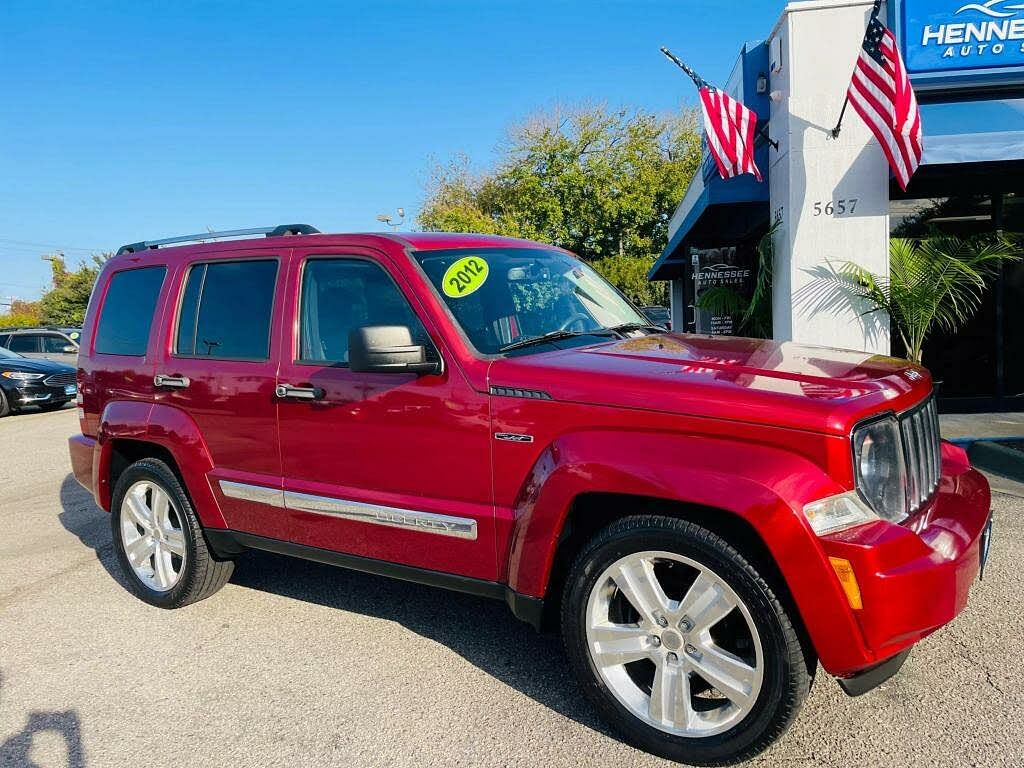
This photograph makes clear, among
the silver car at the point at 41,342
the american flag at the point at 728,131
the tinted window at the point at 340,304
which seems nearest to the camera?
the tinted window at the point at 340,304

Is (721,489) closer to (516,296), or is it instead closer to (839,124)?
(516,296)

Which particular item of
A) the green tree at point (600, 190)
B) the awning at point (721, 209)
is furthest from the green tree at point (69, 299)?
the awning at point (721, 209)

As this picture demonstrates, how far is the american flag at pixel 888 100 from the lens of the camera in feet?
26.1

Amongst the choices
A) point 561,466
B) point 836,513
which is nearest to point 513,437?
point 561,466

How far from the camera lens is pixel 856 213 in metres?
9.32

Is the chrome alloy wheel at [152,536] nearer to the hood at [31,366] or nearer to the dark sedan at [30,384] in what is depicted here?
the hood at [31,366]

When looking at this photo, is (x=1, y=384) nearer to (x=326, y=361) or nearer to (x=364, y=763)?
(x=326, y=361)

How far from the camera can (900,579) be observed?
2.36m

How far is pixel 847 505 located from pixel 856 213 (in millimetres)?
7994

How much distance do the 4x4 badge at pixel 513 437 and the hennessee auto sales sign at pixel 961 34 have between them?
8.48 meters

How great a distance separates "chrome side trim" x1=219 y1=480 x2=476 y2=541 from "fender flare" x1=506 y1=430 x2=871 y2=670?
0.40 metres

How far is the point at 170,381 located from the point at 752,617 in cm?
322

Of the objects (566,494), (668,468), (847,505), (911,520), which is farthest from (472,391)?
(911,520)

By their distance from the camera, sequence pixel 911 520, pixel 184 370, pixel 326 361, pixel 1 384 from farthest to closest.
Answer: pixel 1 384, pixel 184 370, pixel 326 361, pixel 911 520
